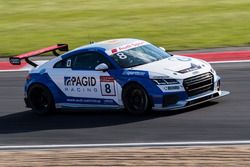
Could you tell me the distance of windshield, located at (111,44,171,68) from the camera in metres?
14.0

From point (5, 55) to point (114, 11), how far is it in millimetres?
9396

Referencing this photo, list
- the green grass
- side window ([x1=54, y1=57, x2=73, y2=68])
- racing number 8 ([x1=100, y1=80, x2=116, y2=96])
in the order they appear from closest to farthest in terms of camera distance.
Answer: racing number 8 ([x1=100, y1=80, x2=116, y2=96]) < side window ([x1=54, y1=57, x2=73, y2=68]) < the green grass

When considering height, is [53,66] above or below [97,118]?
above

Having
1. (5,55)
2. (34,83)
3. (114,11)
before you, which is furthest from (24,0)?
(34,83)

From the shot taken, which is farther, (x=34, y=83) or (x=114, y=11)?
(x=114, y=11)

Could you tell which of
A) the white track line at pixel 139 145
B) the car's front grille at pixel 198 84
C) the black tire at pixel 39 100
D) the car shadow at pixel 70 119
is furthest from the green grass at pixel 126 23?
the white track line at pixel 139 145

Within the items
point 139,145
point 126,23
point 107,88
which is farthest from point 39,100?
point 126,23

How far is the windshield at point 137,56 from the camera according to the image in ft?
45.9

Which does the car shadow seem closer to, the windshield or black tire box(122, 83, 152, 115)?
black tire box(122, 83, 152, 115)

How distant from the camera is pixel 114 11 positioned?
32.3 m

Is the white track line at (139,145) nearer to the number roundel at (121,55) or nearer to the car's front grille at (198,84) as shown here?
the car's front grille at (198,84)

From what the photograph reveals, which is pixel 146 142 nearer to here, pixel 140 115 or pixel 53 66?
pixel 140 115

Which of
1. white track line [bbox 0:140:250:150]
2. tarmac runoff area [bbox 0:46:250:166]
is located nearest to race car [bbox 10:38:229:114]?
tarmac runoff area [bbox 0:46:250:166]

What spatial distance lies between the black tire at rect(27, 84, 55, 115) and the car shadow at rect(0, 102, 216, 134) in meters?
0.12
